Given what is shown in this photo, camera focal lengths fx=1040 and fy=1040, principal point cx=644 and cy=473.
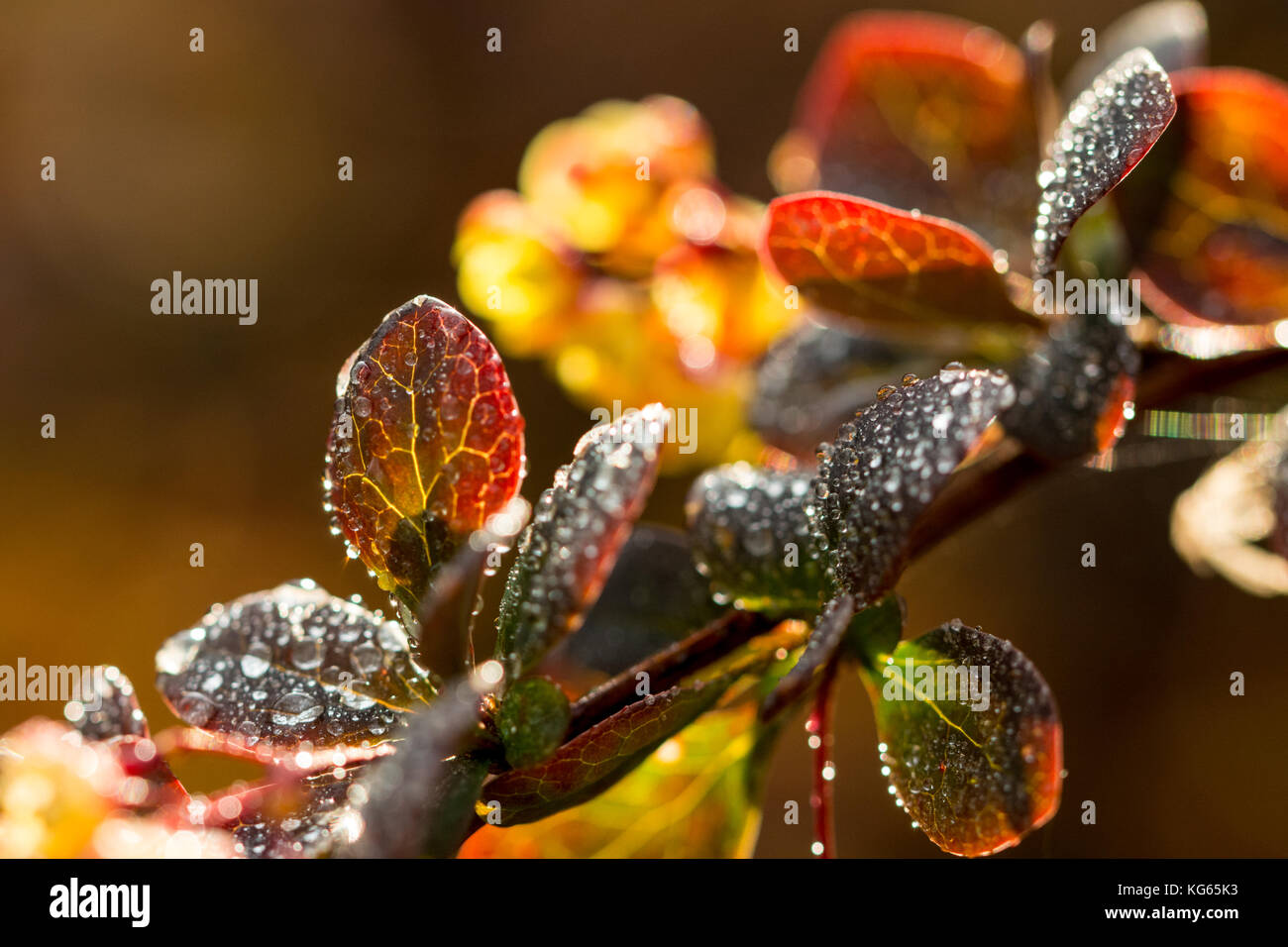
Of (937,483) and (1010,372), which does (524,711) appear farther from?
(1010,372)

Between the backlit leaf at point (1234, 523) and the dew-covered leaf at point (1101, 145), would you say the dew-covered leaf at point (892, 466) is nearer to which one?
the dew-covered leaf at point (1101, 145)

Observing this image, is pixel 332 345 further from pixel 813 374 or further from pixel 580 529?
pixel 580 529

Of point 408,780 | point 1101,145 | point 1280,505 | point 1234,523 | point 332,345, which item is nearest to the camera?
point 408,780

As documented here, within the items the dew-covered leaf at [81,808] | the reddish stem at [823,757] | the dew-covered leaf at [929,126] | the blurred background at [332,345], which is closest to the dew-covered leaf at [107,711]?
the dew-covered leaf at [81,808]

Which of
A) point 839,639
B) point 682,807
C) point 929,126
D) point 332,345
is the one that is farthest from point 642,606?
point 332,345

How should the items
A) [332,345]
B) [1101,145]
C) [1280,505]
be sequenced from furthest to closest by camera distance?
[332,345], [1280,505], [1101,145]

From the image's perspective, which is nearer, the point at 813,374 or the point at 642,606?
the point at 642,606

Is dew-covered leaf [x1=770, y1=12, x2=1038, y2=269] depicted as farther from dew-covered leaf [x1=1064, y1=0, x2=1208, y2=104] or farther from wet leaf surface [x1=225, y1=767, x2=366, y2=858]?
wet leaf surface [x1=225, y1=767, x2=366, y2=858]

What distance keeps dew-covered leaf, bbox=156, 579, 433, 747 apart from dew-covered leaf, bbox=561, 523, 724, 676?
17 centimetres

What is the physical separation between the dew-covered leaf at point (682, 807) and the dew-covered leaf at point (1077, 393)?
7.0 inches

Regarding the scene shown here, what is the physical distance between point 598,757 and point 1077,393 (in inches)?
10.4

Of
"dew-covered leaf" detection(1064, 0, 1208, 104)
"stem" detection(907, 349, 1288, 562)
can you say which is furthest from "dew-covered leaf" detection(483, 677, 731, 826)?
"dew-covered leaf" detection(1064, 0, 1208, 104)

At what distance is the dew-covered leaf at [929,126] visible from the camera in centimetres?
63

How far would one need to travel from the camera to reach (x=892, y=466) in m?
0.33
